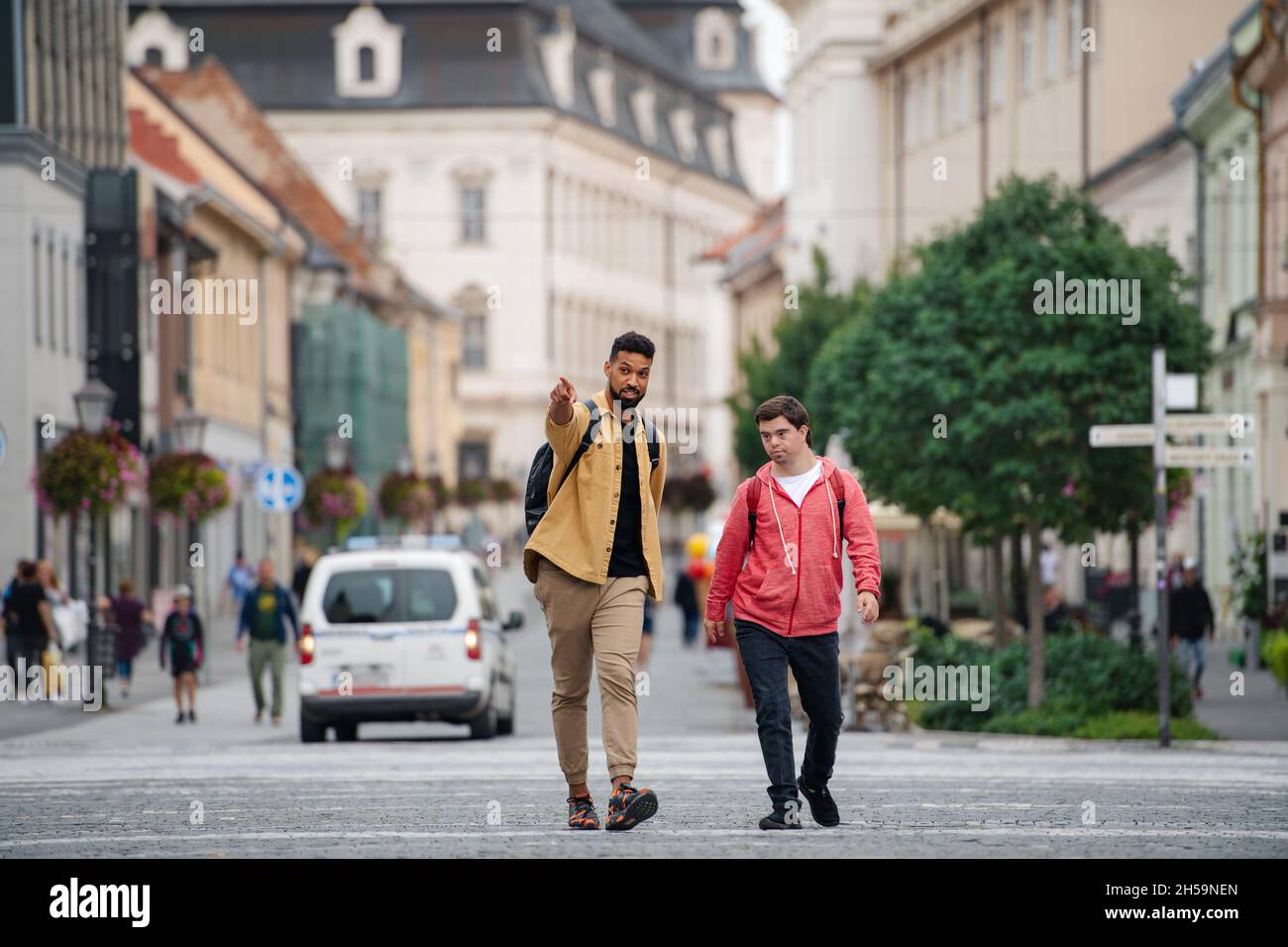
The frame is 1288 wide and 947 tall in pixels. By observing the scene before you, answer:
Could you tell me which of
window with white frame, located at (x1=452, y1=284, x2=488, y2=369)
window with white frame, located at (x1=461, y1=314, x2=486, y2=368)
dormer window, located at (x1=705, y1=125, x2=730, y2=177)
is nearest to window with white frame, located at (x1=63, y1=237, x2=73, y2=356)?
window with white frame, located at (x1=452, y1=284, x2=488, y2=369)

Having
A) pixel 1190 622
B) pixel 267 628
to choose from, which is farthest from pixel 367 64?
pixel 267 628

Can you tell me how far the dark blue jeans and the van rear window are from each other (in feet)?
40.4

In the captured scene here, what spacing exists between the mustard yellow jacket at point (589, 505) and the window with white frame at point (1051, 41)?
5288 cm

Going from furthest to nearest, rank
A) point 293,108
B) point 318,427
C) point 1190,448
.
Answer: point 293,108 → point 318,427 → point 1190,448

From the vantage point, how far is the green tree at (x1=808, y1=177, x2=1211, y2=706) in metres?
25.0

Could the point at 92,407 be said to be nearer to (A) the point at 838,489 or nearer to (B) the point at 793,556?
(A) the point at 838,489

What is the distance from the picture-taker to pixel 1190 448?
2208 centimetres

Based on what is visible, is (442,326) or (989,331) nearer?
(989,331)

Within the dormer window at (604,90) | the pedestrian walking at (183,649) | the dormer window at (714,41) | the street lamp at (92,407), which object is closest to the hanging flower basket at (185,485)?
the street lamp at (92,407)

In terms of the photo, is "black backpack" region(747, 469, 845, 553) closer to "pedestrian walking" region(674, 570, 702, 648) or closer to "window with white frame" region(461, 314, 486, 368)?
"pedestrian walking" region(674, 570, 702, 648)

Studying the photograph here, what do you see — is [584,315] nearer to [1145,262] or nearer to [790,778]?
[1145,262]

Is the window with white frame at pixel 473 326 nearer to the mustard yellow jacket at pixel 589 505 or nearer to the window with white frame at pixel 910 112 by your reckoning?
the window with white frame at pixel 910 112
